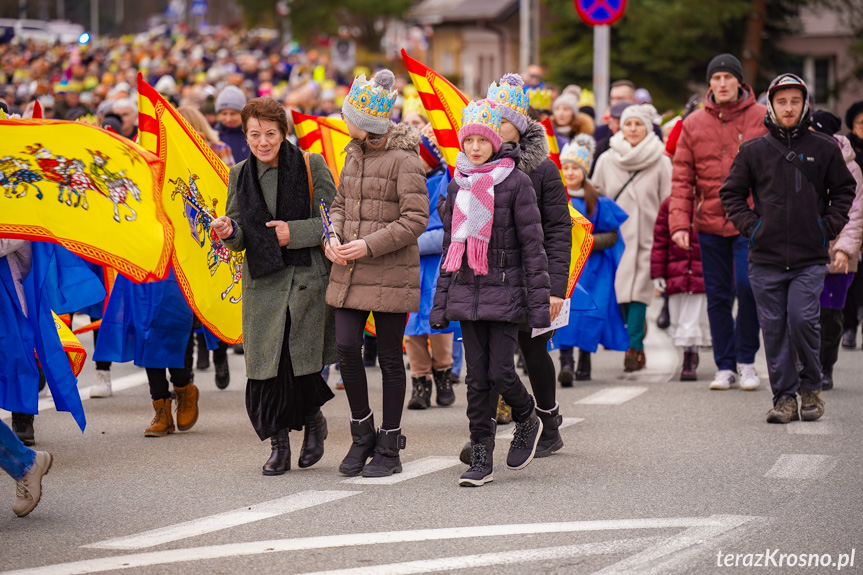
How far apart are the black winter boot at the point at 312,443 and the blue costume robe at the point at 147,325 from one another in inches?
53.9

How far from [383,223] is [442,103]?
179cm

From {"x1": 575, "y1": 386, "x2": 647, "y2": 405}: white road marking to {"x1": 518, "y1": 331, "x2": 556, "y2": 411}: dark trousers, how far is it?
2106 millimetres

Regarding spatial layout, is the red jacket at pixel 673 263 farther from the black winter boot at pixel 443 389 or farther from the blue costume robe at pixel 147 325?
the blue costume robe at pixel 147 325

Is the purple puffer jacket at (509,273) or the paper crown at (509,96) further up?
the paper crown at (509,96)

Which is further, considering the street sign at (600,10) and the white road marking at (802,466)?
the street sign at (600,10)

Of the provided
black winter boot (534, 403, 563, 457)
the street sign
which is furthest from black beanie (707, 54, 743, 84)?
the street sign

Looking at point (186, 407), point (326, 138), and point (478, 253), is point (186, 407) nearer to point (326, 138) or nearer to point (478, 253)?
point (326, 138)

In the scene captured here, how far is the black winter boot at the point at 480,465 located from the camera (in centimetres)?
692

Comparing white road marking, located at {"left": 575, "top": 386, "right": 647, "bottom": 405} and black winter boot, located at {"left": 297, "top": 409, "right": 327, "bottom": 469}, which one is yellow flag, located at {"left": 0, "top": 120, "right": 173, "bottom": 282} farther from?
white road marking, located at {"left": 575, "top": 386, "right": 647, "bottom": 405}

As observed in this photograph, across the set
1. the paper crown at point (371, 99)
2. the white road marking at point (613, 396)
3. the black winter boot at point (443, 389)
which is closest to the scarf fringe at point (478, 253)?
the paper crown at point (371, 99)

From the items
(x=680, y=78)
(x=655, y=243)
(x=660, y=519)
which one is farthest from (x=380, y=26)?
(x=660, y=519)

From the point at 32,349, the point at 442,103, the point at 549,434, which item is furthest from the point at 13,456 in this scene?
the point at 442,103

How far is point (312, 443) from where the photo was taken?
293 inches

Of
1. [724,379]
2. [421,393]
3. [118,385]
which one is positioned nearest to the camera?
[421,393]
